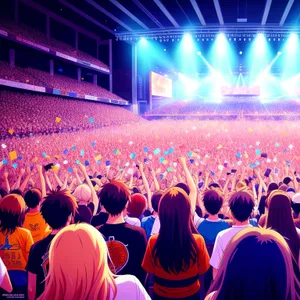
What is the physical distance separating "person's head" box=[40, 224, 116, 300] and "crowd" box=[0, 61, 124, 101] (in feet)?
74.6

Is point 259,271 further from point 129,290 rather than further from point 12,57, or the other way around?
point 12,57

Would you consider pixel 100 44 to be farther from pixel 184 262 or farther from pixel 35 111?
pixel 184 262

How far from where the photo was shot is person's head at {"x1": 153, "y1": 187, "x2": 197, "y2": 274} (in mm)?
2770

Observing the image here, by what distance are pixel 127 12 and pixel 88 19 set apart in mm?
4435

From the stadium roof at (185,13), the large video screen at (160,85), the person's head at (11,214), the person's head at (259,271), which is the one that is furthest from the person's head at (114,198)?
the large video screen at (160,85)

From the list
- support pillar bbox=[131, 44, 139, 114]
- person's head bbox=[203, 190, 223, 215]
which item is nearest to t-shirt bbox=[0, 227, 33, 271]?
person's head bbox=[203, 190, 223, 215]

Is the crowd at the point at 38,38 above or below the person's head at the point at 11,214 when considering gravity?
above

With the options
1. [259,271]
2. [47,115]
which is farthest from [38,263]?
[47,115]

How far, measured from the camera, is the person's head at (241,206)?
3.35m

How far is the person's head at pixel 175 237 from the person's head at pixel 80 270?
3.13 feet

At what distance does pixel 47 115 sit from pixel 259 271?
2497 centimetres

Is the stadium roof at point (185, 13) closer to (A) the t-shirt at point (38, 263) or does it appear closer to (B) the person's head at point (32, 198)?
(B) the person's head at point (32, 198)

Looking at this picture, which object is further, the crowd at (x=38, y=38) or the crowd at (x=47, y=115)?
the crowd at (x=38, y=38)

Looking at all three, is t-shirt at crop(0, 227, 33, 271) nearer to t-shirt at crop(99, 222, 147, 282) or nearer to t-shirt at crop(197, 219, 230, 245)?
t-shirt at crop(99, 222, 147, 282)
